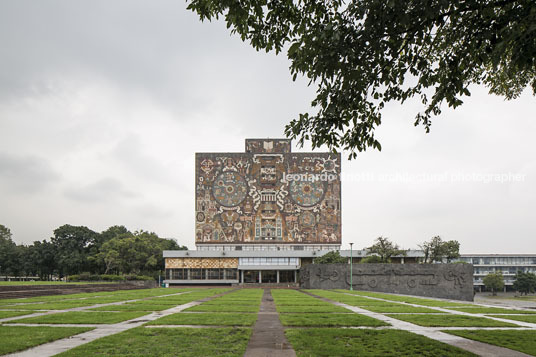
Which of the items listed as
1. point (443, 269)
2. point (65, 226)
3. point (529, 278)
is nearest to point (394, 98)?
point (443, 269)

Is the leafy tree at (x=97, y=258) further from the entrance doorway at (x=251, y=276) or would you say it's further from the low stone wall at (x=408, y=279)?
the low stone wall at (x=408, y=279)

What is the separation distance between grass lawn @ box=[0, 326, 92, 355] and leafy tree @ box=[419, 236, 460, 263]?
199 ft

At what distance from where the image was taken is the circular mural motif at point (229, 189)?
8194 cm

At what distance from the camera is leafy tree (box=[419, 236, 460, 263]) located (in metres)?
62.4

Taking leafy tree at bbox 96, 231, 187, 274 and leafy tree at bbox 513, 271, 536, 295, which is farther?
leafy tree at bbox 513, 271, 536, 295

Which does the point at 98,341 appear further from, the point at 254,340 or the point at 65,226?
the point at 65,226

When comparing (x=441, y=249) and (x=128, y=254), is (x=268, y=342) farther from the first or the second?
(x=128, y=254)

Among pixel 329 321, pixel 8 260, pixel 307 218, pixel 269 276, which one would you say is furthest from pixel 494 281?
pixel 8 260

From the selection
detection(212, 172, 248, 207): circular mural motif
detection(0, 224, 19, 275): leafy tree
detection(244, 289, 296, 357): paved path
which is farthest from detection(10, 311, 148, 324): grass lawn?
detection(0, 224, 19, 275): leafy tree

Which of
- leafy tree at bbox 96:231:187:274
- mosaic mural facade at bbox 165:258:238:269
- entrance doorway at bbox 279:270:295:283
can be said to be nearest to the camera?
leafy tree at bbox 96:231:187:274

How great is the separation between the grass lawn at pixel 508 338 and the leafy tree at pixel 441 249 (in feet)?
179

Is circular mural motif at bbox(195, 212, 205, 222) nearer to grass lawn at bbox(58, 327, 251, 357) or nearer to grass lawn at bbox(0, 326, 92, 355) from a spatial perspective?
grass lawn at bbox(0, 326, 92, 355)

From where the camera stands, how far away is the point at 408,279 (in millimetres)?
45000

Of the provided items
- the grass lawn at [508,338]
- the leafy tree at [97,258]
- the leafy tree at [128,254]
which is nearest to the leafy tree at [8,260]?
the leafy tree at [97,258]
